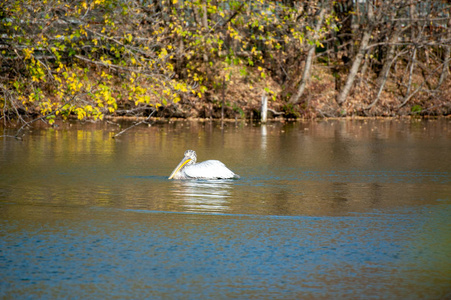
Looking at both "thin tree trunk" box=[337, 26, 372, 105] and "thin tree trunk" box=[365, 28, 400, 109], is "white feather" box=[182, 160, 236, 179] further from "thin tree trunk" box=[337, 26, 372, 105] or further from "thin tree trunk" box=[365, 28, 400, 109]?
"thin tree trunk" box=[365, 28, 400, 109]

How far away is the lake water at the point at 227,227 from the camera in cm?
610

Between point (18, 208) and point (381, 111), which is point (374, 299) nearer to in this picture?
point (18, 208)

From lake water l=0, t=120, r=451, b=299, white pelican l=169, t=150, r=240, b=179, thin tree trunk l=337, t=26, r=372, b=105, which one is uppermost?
thin tree trunk l=337, t=26, r=372, b=105

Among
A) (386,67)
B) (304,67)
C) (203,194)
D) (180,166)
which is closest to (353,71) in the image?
(304,67)

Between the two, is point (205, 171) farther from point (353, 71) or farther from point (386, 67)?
point (386, 67)

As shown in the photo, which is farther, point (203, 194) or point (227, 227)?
point (203, 194)

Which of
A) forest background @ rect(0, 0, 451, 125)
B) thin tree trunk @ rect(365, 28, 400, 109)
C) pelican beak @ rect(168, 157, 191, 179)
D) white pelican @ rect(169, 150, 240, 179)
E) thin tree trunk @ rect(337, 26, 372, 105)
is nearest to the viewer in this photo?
white pelican @ rect(169, 150, 240, 179)

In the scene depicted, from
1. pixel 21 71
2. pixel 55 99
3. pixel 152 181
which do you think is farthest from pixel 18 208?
pixel 55 99

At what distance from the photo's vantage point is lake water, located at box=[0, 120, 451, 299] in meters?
6.10

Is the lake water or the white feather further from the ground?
the white feather

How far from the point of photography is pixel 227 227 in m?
8.30

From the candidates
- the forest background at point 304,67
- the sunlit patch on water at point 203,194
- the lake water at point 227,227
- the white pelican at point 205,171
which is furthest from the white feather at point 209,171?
the forest background at point 304,67

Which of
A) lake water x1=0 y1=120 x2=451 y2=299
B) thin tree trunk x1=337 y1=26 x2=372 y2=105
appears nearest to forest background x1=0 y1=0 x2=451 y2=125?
thin tree trunk x1=337 y1=26 x2=372 y2=105

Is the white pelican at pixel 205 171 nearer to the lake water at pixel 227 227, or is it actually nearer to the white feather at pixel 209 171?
the white feather at pixel 209 171
